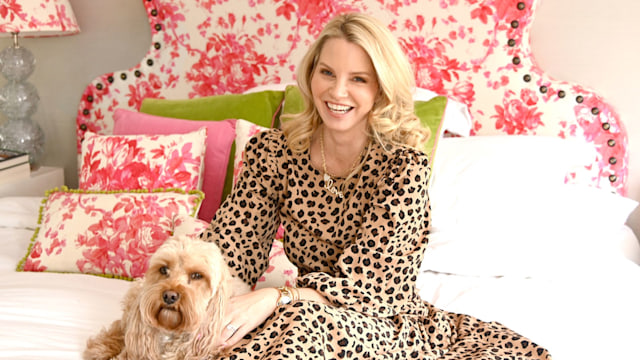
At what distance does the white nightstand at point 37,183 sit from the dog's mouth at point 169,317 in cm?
185

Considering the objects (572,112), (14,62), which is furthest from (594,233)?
(14,62)

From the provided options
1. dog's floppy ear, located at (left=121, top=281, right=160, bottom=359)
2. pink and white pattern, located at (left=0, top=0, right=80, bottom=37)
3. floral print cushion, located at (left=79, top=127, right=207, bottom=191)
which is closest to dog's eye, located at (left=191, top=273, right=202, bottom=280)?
dog's floppy ear, located at (left=121, top=281, right=160, bottom=359)

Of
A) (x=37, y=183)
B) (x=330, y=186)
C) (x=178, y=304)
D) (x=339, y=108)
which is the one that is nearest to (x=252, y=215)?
(x=330, y=186)

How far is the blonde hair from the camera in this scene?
1497 mm

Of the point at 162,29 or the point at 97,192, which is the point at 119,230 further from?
the point at 162,29

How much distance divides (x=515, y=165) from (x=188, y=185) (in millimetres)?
1151

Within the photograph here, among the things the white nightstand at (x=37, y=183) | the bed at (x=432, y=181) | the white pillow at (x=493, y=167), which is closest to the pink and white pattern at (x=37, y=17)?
the bed at (x=432, y=181)

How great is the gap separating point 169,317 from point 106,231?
0.83 m

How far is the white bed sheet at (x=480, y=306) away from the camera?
1469 millimetres

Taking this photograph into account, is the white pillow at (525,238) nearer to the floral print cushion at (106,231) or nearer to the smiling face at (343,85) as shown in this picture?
the smiling face at (343,85)

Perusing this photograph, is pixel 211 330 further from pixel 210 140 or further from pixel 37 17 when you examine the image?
pixel 37 17

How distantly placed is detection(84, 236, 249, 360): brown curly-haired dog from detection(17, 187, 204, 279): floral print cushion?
63cm

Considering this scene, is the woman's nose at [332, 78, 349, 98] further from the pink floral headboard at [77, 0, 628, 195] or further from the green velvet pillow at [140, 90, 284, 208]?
the pink floral headboard at [77, 0, 628, 195]

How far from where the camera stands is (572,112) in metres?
2.40
